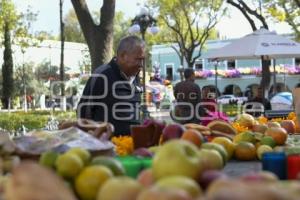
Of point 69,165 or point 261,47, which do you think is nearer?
point 69,165

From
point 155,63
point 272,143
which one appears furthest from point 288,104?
point 155,63

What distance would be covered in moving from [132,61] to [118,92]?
26cm

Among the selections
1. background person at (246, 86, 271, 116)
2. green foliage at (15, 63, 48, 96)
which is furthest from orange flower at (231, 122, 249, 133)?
green foliage at (15, 63, 48, 96)

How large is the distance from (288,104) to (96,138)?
10.4 meters

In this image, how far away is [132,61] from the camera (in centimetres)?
435

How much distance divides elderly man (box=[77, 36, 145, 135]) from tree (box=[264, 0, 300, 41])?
21.5m

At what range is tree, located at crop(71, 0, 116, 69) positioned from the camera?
953cm

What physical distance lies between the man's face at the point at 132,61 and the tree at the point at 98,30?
5051mm

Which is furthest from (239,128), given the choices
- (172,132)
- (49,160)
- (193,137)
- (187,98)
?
(187,98)

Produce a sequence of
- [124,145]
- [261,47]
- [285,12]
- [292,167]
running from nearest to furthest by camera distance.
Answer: [292,167]
[124,145]
[261,47]
[285,12]

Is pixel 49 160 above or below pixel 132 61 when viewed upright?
below

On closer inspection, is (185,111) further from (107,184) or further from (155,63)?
(155,63)

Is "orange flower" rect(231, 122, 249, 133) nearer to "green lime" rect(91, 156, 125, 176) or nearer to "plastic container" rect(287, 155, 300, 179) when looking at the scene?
"plastic container" rect(287, 155, 300, 179)

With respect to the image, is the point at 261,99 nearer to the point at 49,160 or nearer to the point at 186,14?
the point at 49,160
